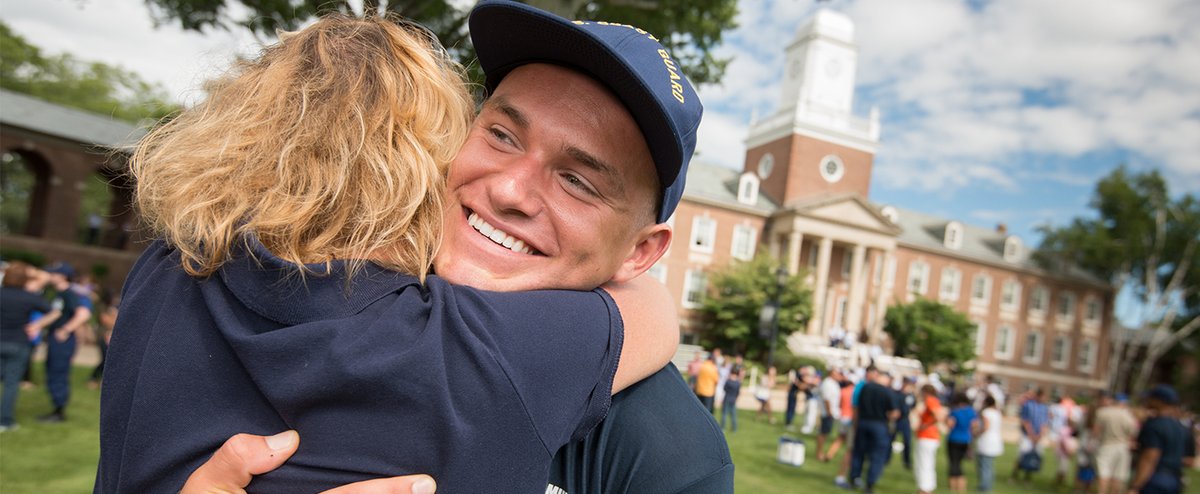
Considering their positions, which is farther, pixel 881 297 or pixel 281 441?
pixel 881 297

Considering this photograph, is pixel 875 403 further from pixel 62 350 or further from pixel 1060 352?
pixel 1060 352

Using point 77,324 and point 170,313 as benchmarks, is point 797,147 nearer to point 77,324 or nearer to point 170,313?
point 77,324

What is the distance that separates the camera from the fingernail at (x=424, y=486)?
3.66ft

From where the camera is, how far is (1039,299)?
53062mm

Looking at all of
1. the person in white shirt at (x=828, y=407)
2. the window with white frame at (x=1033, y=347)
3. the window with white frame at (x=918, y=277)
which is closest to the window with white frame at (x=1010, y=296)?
the window with white frame at (x=1033, y=347)

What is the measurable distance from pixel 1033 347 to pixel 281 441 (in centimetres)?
6046

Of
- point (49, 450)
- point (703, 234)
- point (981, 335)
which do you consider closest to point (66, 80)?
point (703, 234)

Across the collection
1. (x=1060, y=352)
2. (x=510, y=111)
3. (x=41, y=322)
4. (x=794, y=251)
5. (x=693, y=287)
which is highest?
(x=794, y=251)

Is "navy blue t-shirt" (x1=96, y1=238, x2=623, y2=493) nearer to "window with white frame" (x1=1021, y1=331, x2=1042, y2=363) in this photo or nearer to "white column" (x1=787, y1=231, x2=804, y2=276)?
"white column" (x1=787, y1=231, x2=804, y2=276)

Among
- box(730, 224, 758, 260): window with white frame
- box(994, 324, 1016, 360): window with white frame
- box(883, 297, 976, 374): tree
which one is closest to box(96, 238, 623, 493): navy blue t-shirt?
box(730, 224, 758, 260): window with white frame

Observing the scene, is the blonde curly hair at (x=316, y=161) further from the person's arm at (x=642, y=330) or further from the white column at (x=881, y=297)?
the white column at (x=881, y=297)

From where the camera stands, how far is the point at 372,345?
1107mm

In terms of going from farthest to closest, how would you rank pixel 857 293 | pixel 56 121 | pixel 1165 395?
pixel 857 293 < pixel 56 121 < pixel 1165 395

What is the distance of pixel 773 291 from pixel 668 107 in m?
35.3
